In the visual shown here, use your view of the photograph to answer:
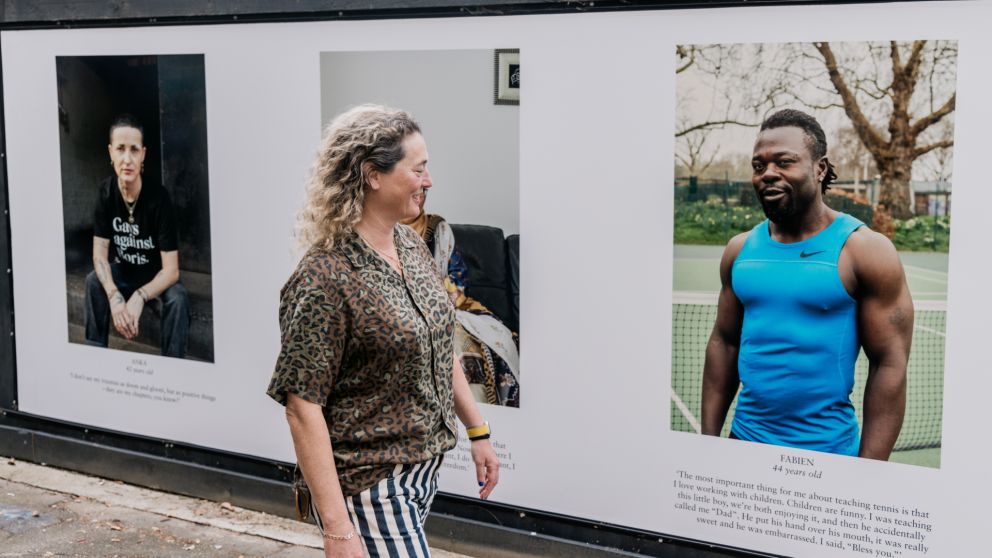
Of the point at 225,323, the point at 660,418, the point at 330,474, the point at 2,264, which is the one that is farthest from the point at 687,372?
the point at 2,264

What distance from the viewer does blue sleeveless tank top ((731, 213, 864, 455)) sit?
4.17 metres

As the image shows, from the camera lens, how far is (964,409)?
3.99 metres

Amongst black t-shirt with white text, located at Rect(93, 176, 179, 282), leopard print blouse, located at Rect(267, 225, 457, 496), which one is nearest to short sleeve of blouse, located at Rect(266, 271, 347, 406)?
leopard print blouse, located at Rect(267, 225, 457, 496)

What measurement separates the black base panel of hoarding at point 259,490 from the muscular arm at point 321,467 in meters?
2.09

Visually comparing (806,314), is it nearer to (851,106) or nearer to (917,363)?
(917,363)

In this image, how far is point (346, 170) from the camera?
10.3 ft

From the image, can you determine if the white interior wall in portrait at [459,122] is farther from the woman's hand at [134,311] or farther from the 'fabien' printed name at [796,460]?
the woman's hand at [134,311]

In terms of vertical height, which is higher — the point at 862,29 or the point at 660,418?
the point at 862,29

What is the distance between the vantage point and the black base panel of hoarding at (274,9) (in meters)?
4.55

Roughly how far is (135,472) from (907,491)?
4174mm

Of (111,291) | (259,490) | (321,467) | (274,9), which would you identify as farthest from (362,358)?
(111,291)

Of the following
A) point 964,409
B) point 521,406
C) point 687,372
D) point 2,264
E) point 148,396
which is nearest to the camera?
point 964,409

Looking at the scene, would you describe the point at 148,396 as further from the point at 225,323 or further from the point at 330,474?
the point at 330,474

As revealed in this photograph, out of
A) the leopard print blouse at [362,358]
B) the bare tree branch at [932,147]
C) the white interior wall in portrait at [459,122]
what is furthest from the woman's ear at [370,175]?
the bare tree branch at [932,147]
